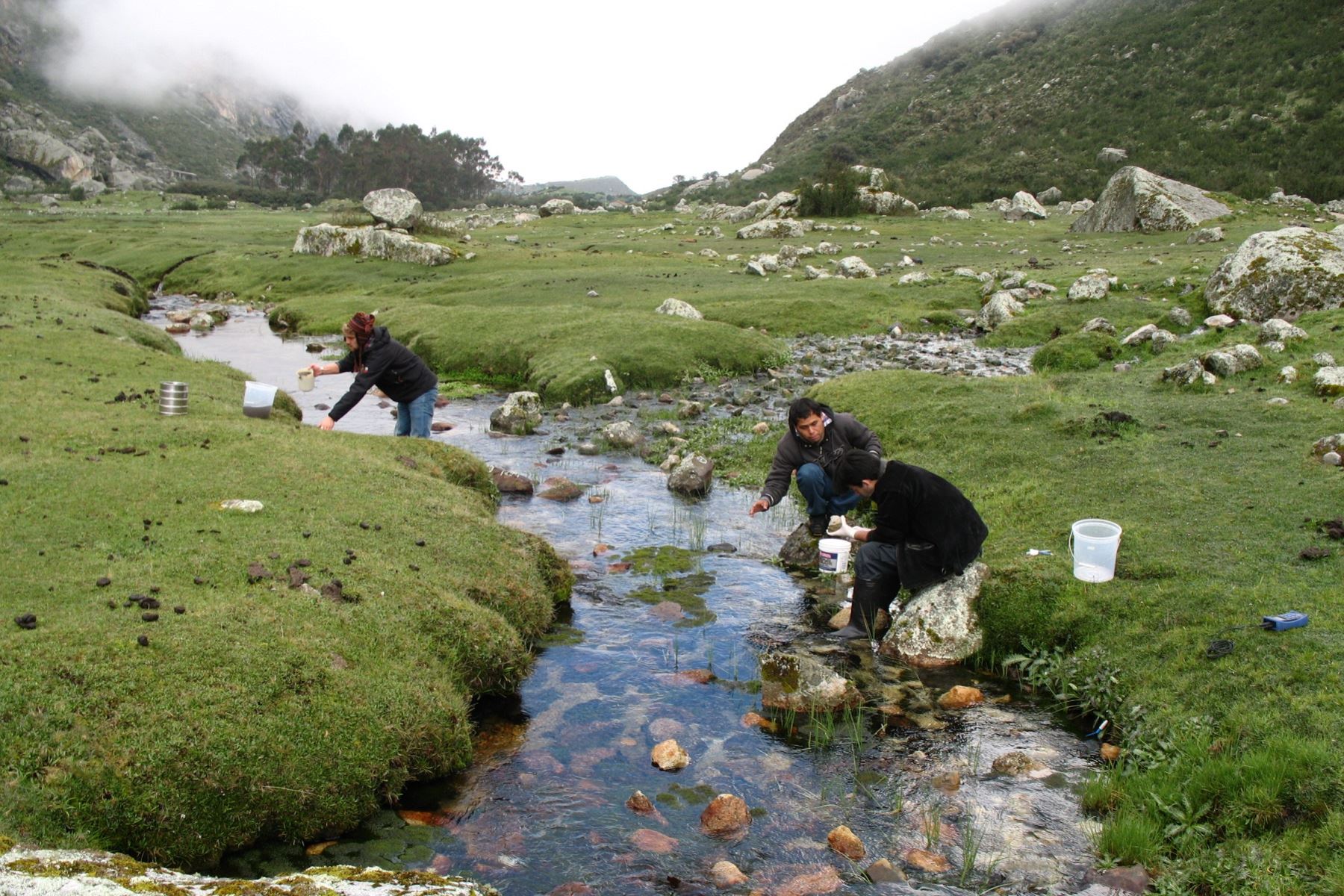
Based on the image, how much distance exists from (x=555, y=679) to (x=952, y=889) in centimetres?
536

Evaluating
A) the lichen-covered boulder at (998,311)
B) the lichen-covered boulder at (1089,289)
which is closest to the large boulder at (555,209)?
the lichen-covered boulder at (998,311)

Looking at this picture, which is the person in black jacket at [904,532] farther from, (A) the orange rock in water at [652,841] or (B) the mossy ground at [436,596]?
(A) the orange rock in water at [652,841]

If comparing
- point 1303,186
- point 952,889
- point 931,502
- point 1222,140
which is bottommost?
point 952,889

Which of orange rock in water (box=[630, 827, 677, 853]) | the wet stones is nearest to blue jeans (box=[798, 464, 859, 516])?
the wet stones

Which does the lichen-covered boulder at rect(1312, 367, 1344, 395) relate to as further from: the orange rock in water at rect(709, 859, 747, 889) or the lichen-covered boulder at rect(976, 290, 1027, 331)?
the lichen-covered boulder at rect(976, 290, 1027, 331)

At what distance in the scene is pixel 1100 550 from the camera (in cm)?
1133

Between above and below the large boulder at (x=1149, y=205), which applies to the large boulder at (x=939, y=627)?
below

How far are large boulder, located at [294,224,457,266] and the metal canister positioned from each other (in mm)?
39920

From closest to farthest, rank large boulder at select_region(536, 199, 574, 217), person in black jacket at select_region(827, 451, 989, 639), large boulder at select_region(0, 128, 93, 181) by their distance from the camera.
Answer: person in black jacket at select_region(827, 451, 989, 639)
large boulder at select_region(536, 199, 574, 217)
large boulder at select_region(0, 128, 93, 181)

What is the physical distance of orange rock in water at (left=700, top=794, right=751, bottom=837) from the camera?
8023 millimetres

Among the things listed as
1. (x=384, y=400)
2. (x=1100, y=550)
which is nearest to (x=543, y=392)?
(x=384, y=400)

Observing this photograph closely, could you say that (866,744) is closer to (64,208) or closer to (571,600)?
(571,600)

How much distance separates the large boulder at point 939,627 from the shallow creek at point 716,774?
28 centimetres

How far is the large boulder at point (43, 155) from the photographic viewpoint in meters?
163
